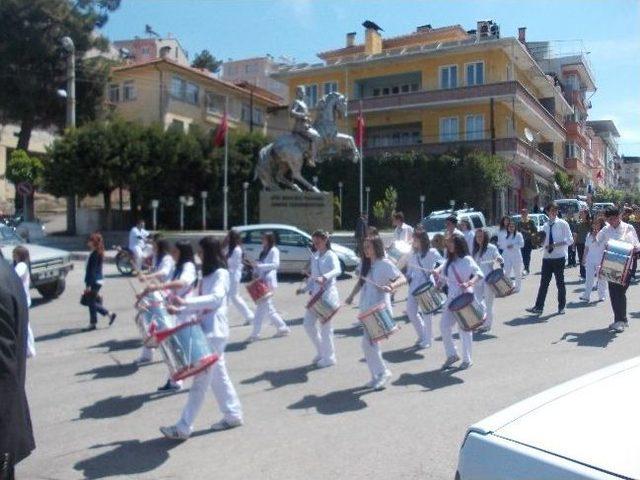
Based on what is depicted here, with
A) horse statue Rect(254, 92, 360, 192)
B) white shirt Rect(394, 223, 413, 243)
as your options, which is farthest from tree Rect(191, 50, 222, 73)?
white shirt Rect(394, 223, 413, 243)

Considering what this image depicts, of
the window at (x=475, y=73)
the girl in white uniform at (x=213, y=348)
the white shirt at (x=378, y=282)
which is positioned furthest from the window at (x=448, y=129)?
the girl in white uniform at (x=213, y=348)

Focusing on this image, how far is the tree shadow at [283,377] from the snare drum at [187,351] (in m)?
2.29

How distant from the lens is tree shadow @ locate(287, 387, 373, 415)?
23.7 ft

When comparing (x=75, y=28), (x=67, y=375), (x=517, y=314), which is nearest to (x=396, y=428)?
(x=67, y=375)

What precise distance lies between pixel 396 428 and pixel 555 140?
199 ft

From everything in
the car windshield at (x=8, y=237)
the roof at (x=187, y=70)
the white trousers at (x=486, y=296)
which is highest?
the roof at (x=187, y=70)

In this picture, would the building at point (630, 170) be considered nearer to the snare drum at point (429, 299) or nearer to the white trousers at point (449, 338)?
the snare drum at point (429, 299)

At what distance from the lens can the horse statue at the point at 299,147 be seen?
27.4 meters

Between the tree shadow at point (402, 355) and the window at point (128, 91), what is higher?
the window at point (128, 91)

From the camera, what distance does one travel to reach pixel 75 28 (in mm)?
43781

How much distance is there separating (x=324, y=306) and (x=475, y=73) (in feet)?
134

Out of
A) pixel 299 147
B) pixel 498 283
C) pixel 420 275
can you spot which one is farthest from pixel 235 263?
pixel 299 147

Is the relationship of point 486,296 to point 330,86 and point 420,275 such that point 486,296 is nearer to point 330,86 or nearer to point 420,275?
point 420,275

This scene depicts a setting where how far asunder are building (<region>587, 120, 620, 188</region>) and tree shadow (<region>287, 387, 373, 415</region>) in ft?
315
